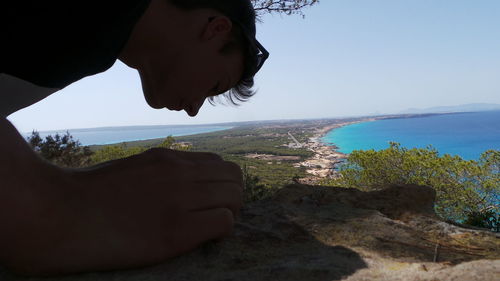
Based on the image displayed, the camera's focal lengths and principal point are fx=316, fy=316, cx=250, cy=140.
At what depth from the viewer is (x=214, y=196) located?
0.83m

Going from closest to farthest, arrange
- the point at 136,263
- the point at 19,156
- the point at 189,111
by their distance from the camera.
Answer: the point at 19,156 < the point at 136,263 < the point at 189,111

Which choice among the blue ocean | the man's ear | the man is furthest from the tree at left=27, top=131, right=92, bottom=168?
the blue ocean

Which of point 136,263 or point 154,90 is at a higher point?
point 154,90

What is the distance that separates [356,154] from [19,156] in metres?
8.02

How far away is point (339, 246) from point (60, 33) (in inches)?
35.3

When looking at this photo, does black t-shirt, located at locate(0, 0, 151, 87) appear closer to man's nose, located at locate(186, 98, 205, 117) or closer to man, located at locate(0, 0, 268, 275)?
man, located at locate(0, 0, 268, 275)

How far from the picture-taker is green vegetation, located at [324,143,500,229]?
7469mm

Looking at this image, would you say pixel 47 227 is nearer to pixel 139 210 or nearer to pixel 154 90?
pixel 139 210

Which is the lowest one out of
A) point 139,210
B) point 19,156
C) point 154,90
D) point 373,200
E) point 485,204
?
point 485,204

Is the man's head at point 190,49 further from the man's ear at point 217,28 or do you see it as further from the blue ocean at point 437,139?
the blue ocean at point 437,139

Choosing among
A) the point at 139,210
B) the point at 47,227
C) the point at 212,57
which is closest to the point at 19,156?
the point at 47,227

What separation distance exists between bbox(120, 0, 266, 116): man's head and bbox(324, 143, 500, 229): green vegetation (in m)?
6.96

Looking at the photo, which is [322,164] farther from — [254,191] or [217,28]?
[217,28]

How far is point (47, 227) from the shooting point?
0.60m
